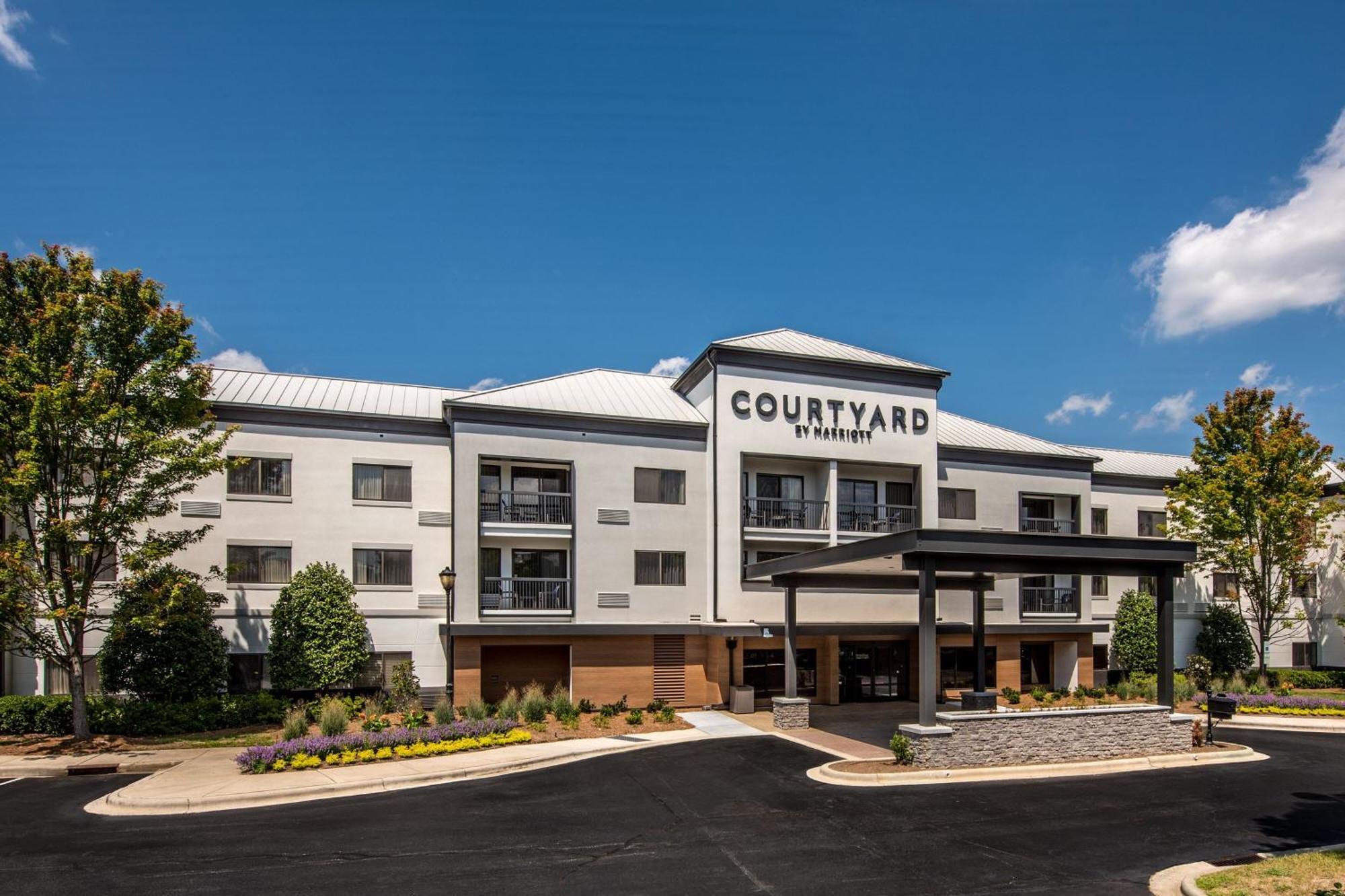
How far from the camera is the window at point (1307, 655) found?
41281mm

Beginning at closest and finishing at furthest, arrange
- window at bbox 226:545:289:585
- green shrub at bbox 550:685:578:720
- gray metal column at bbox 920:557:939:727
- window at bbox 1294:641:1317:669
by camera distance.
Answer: gray metal column at bbox 920:557:939:727 < green shrub at bbox 550:685:578:720 < window at bbox 226:545:289:585 < window at bbox 1294:641:1317:669

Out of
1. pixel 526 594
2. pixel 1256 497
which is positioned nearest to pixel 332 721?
pixel 526 594

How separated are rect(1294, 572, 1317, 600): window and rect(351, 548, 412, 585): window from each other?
35352 mm

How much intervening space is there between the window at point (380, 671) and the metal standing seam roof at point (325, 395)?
25.7ft

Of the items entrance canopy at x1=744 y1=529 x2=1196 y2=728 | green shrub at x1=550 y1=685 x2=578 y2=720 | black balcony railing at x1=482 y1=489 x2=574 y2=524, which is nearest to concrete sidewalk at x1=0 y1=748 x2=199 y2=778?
green shrub at x1=550 y1=685 x2=578 y2=720

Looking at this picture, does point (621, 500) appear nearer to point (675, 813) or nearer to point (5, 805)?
point (675, 813)

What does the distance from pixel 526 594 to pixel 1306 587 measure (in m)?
34.4

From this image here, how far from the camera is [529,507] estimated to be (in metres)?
29.4

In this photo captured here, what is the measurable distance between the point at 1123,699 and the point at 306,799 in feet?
86.8

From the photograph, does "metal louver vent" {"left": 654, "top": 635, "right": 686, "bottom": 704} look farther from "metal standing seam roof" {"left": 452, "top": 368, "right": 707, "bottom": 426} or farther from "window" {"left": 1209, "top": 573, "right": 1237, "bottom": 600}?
"window" {"left": 1209, "top": 573, "right": 1237, "bottom": 600}

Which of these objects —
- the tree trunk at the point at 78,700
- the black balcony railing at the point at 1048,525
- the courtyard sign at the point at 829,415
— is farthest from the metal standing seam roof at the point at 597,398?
the black balcony railing at the point at 1048,525

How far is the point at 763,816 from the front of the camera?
14688 millimetres

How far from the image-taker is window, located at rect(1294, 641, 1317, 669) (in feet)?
135

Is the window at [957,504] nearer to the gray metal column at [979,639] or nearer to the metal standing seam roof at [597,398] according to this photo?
the gray metal column at [979,639]
